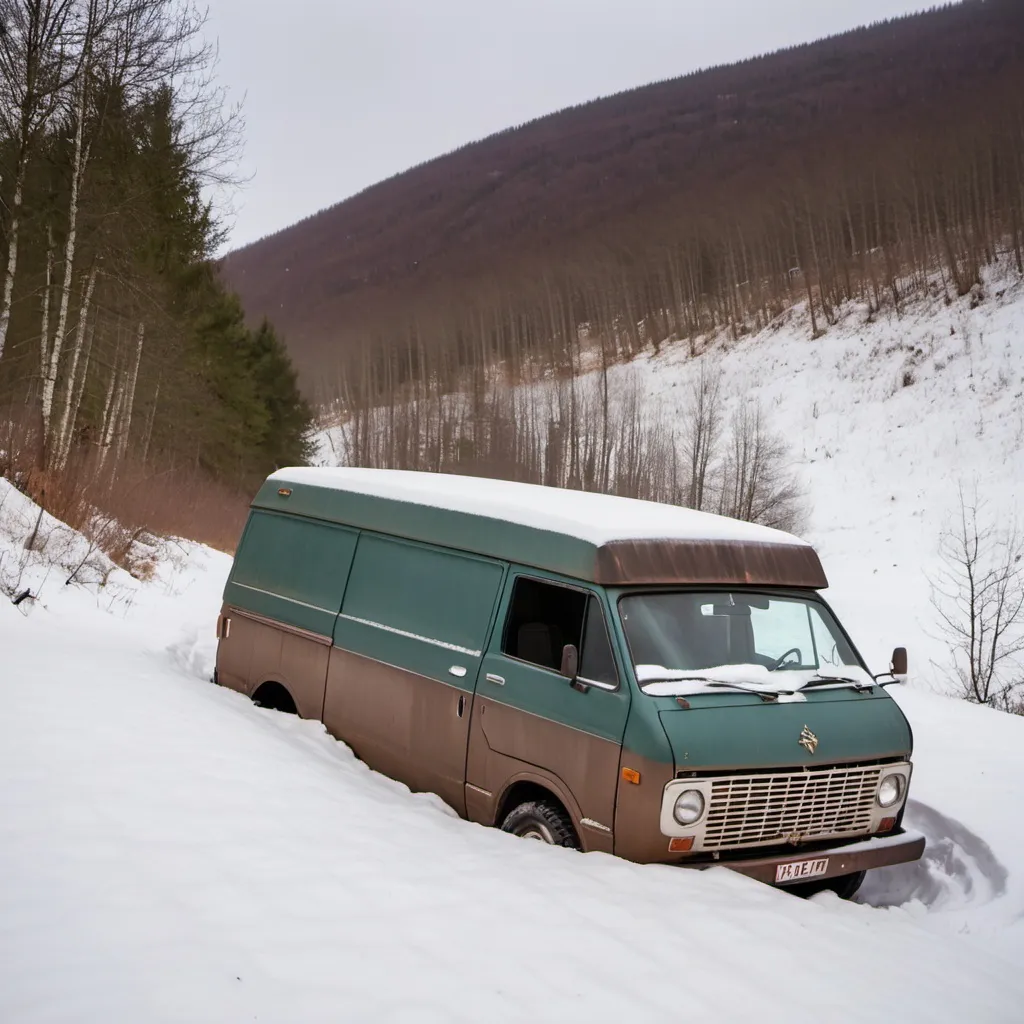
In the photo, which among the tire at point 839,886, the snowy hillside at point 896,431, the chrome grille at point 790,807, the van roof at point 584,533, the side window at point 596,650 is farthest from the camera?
the snowy hillside at point 896,431

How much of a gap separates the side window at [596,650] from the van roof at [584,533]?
0.67ft

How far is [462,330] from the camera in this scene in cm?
9131

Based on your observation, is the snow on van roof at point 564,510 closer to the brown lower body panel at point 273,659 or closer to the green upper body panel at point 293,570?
the green upper body panel at point 293,570

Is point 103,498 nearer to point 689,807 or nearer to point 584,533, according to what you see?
point 584,533

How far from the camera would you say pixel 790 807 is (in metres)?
5.09

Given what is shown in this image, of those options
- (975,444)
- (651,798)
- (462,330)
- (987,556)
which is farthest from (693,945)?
(462,330)

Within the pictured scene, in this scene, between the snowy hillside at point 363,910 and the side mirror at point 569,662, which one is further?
the side mirror at point 569,662

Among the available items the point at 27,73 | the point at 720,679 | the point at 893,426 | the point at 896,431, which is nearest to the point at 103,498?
the point at 27,73

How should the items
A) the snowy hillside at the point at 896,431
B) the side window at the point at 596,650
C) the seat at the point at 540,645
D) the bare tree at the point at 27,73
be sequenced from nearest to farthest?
the side window at the point at 596,650, the seat at the point at 540,645, the bare tree at the point at 27,73, the snowy hillside at the point at 896,431

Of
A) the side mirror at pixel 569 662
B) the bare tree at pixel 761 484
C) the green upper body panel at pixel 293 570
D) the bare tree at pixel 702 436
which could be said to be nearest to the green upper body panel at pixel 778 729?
the side mirror at pixel 569 662

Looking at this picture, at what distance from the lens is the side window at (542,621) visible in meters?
5.53

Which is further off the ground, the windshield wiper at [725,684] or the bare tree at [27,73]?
the bare tree at [27,73]

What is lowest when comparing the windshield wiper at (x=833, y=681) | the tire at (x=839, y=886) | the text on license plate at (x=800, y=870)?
the tire at (x=839, y=886)

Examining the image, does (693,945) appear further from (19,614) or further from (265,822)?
(19,614)
